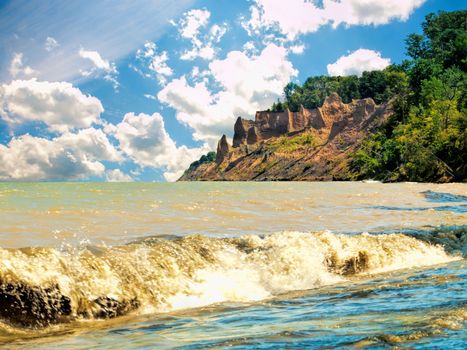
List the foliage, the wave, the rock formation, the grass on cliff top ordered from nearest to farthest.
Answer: the wave → the foliage → the grass on cliff top → the rock formation

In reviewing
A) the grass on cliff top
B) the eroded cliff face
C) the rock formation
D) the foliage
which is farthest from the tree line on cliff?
the rock formation

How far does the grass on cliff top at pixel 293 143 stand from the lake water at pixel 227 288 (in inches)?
5507

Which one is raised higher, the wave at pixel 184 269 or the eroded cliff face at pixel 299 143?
the eroded cliff face at pixel 299 143

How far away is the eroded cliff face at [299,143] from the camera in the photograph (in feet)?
443

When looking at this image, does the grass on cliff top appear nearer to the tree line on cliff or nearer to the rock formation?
the rock formation

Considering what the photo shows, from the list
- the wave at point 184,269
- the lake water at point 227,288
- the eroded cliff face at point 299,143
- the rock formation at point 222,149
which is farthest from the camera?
the rock formation at point 222,149

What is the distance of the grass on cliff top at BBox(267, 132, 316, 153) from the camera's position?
156 m

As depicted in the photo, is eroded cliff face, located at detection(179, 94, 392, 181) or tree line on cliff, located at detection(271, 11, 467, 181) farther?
eroded cliff face, located at detection(179, 94, 392, 181)

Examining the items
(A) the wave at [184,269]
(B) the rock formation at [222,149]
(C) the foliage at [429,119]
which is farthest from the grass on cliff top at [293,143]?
(A) the wave at [184,269]

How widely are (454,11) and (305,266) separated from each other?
129868mm

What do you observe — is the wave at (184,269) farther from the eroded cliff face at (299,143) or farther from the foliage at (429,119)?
the eroded cliff face at (299,143)

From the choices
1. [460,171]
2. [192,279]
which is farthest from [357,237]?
[460,171]

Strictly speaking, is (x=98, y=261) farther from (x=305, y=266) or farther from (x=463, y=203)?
(x=463, y=203)

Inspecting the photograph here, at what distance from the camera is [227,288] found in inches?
410
